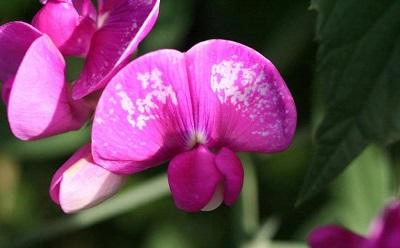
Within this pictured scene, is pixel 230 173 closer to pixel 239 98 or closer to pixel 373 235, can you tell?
pixel 239 98

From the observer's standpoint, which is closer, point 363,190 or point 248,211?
point 248,211

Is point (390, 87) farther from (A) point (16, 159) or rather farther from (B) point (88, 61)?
(A) point (16, 159)

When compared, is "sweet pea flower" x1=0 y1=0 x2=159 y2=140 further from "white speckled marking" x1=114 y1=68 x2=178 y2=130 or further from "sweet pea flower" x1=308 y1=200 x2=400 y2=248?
"sweet pea flower" x1=308 y1=200 x2=400 y2=248

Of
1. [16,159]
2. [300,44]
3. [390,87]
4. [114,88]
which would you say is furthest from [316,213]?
[114,88]

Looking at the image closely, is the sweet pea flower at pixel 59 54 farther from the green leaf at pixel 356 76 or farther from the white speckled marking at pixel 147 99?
the green leaf at pixel 356 76

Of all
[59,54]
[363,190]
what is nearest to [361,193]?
[363,190]

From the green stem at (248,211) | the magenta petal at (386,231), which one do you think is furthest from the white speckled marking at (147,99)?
the green stem at (248,211)
